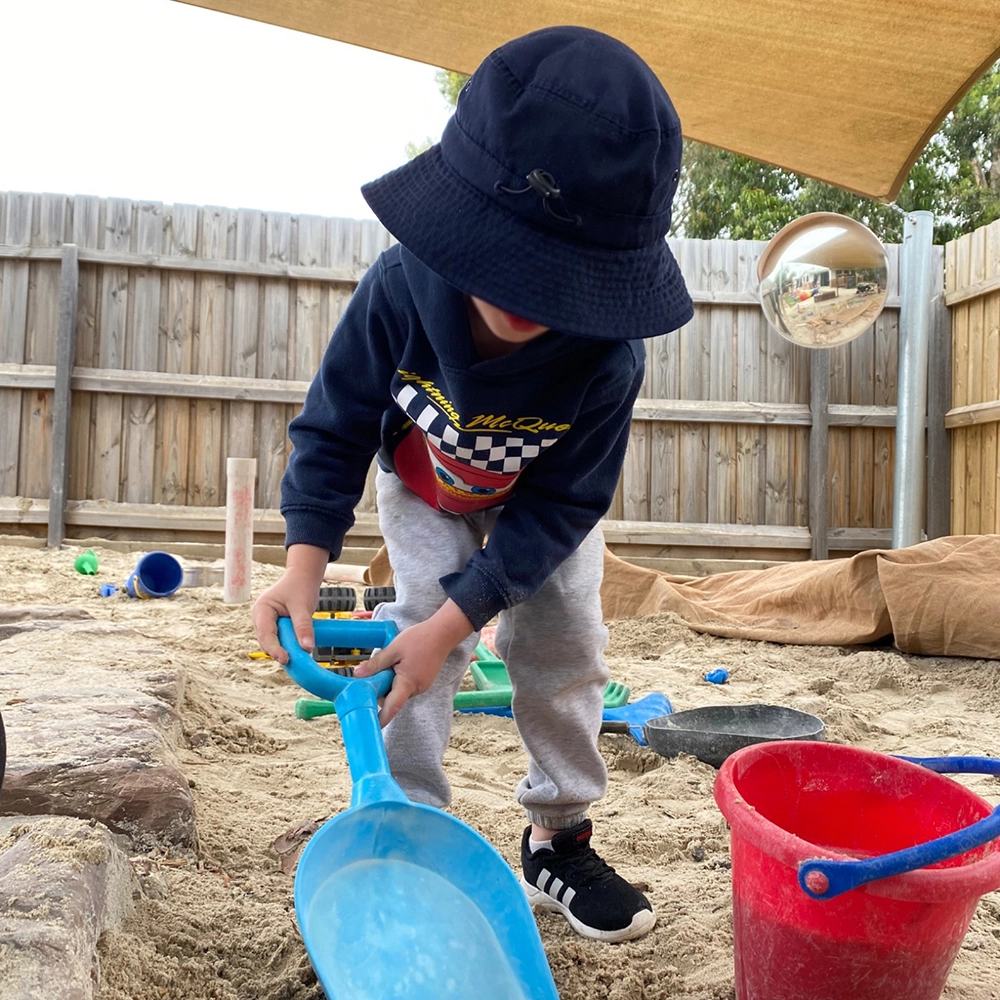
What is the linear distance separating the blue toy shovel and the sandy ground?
0.11 metres

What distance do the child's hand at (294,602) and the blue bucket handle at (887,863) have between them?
2.09 feet

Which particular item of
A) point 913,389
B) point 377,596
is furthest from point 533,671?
point 913,389

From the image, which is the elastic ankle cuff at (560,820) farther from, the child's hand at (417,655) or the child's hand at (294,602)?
the child's hand at (294,602)

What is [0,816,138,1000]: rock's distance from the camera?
0.80 meters

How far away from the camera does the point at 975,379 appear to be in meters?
5.31

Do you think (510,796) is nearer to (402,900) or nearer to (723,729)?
(723,729)

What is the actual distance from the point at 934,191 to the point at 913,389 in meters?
7.52

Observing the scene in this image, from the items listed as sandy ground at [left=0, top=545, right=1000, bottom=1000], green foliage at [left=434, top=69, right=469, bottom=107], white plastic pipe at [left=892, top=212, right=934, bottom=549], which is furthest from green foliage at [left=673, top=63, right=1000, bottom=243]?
sandy ground at [left=0, top=545, right=1000, bottom=1000]

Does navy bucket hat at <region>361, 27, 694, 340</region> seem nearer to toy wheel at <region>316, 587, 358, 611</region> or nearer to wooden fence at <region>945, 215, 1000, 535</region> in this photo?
toy wheel at <region>316, 587, 358, 611</region>

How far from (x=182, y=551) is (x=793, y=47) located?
447cm

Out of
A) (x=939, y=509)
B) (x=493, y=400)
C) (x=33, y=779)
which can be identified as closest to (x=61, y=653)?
(x=33, y=779)

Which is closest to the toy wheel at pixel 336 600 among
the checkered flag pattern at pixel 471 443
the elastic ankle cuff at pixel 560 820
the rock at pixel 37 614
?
the rock at pixel 37 614

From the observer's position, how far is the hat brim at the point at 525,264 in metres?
0.90

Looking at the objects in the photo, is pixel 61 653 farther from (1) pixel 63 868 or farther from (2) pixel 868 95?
(2) pixel 868 95
